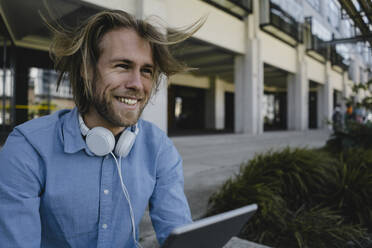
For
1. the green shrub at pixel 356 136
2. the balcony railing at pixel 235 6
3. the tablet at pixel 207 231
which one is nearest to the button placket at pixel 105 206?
the tablet at pixel 207 231


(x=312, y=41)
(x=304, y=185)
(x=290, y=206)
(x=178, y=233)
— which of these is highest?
(x=312, y=41)

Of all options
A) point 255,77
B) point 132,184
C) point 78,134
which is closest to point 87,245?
point 132,184

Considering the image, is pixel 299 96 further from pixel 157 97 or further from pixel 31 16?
pixel 31 16

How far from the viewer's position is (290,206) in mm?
3416

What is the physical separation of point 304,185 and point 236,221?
2.79 metres

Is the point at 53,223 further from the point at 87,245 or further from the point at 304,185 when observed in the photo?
the point at 304,185

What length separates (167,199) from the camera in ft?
4.60

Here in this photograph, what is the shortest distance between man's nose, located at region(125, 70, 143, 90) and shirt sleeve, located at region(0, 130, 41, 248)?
51cm

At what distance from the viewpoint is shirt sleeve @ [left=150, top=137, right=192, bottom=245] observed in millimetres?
1392

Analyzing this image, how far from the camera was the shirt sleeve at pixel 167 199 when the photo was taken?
1.39m

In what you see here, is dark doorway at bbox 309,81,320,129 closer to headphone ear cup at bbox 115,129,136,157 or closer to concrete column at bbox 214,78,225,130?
concrete column at bbox 214,78,225,130

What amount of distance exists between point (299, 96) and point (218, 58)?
25.1 feet

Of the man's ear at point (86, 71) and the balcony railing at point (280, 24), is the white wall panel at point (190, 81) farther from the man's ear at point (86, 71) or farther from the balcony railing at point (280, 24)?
the man's ear at point (86, 71)

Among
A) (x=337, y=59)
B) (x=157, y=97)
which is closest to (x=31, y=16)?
(x=157, y=97)
